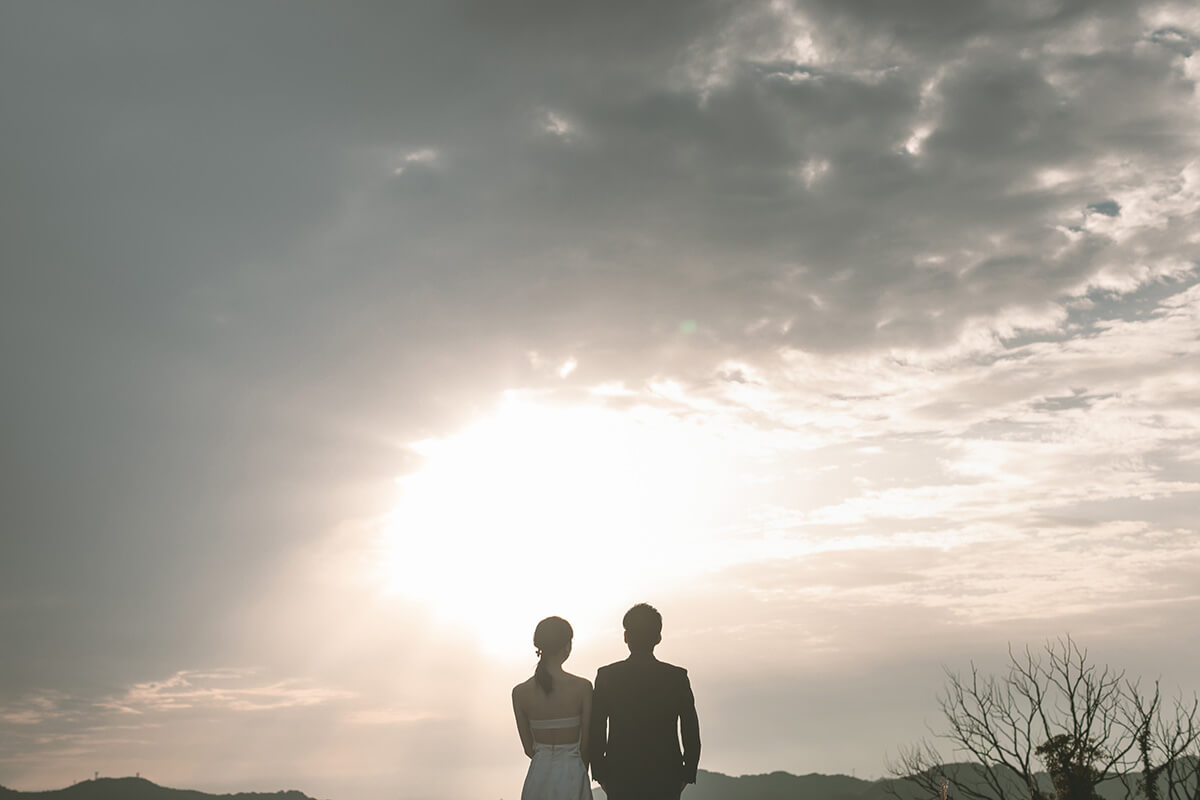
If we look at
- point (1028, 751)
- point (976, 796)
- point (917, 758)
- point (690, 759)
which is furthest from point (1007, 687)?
point (690, 759)

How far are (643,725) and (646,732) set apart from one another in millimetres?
58

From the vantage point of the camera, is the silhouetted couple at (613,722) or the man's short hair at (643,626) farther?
the man's short hair at (643,626)

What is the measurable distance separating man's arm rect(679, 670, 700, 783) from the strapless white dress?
791mm

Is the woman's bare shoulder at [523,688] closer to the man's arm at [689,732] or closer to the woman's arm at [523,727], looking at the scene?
the woman's arm at [523,727]

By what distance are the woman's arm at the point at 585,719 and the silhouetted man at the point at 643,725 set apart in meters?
0.05

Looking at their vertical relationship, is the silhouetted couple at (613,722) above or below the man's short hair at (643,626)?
below

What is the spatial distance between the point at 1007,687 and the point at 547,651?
33.9 metres

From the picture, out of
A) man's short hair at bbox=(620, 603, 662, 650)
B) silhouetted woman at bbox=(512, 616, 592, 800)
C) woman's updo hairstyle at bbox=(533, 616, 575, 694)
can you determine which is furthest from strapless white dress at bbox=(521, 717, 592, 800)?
man's short hair at bbox=(620, 603, 662, 650)

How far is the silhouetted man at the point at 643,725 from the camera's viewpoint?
7.00m

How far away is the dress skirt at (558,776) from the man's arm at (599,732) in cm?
10

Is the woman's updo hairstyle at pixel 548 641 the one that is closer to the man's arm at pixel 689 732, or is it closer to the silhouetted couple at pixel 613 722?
the silhouetted couple at pixel 613 722

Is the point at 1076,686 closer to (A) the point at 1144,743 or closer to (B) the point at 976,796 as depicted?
(A) the point at 1144,743

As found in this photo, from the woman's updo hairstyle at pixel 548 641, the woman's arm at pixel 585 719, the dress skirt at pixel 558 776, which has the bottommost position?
the dress skirt at pixel 558 776

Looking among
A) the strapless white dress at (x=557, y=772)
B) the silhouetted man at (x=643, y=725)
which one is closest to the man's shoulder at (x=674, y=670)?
the silhouetted man at (x=643, y=725)
